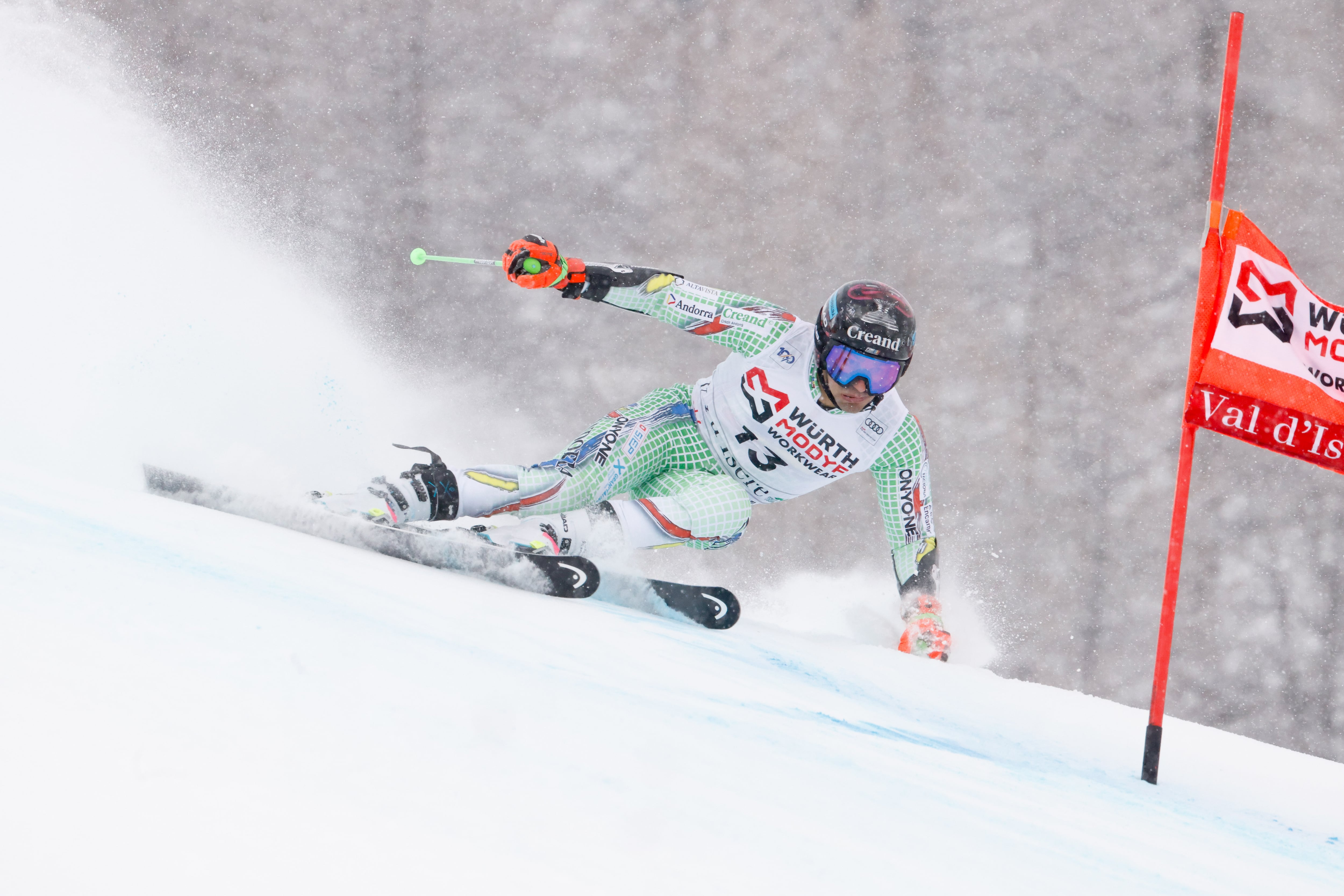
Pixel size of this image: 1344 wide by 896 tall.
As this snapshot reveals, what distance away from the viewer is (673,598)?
93.4 inches

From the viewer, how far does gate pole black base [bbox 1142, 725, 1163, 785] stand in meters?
1.90

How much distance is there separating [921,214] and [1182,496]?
12.7 feet

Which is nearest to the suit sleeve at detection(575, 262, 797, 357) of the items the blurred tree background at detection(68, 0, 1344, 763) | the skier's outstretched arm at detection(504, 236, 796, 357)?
the skier's outstretched arm at detection(504, 236, 796, 357)

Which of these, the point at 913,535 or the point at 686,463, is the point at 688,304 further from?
the point at 913,535

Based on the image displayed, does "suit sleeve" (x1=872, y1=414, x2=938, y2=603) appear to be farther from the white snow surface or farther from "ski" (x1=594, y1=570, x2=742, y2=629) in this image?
"ski" (x1=594, y1=570, x2=742, y2=629)

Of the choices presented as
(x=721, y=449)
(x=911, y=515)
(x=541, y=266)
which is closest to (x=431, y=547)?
(x=541, y=266)

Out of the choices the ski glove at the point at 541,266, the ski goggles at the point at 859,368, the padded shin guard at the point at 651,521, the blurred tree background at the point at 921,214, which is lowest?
the padded shin guard at the point at 651,521

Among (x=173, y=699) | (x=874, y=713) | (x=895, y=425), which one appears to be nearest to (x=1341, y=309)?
(x=895, y=425)

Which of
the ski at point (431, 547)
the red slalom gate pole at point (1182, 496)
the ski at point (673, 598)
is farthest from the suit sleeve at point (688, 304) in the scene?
Answer: the red slalom gate pole at point (1182, 496)

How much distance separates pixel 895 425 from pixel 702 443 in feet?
1.72

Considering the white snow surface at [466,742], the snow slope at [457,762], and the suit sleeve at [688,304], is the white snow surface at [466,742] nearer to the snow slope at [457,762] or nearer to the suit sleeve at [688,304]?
the snow slope at [457,762]

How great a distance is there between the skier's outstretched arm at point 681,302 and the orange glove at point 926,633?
886 millimetres

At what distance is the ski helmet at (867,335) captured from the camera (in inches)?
93.9

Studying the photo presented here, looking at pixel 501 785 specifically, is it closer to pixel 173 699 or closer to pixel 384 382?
pixel 173 699
